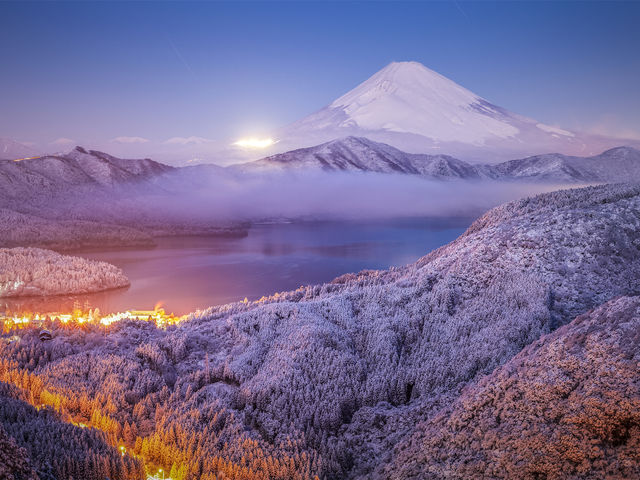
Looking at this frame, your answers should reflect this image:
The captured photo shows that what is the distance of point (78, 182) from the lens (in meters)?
41.0

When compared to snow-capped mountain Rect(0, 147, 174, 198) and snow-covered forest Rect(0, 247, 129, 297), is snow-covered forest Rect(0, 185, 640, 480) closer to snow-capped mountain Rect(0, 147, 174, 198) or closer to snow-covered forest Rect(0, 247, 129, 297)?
snow-covered forest Rect(0, 247, 129, 297)

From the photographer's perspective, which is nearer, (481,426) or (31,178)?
(481,426)

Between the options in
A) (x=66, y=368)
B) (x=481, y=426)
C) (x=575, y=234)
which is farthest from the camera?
(x=575, y=234)

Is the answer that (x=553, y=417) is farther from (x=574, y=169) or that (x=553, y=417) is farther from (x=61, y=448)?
(x=574, y=169)

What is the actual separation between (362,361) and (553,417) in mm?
2238

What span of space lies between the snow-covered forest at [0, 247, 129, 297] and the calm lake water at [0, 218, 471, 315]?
52 centimetres

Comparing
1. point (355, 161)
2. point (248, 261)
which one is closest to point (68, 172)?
point (248, 261)

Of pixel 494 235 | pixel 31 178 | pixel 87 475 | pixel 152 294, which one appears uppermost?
pixel 31 178

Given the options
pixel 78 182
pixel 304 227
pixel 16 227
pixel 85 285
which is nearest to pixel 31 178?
pixel 78 182

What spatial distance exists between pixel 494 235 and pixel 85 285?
14566 millimetres

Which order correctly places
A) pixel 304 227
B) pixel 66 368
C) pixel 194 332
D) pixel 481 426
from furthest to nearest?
pixel 304 227
pixel 194 332
pixel 66 368
pixel 481 426

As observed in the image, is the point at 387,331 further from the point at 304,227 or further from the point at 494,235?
the point at 304,227

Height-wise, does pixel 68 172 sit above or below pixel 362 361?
above

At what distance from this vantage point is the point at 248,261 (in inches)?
919
